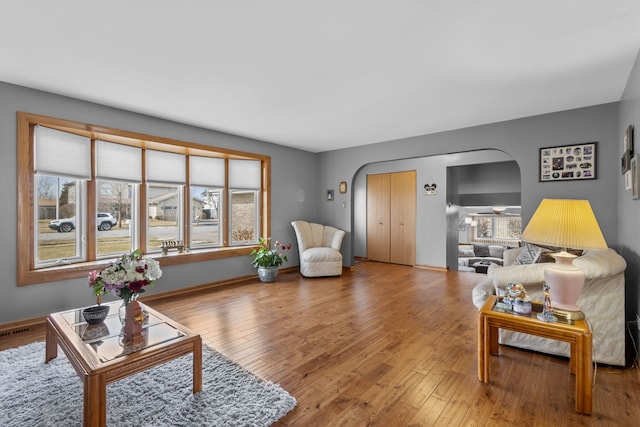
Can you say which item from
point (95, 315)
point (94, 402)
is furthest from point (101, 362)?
point (95, 315)

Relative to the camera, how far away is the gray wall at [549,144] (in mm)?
3422

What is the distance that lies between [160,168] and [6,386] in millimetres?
3001

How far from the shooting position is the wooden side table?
168 centimetres

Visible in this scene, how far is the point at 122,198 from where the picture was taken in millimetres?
4012

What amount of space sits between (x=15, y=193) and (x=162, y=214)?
164cm

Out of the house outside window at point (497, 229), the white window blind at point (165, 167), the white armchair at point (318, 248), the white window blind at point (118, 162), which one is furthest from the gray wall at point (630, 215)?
the house outside window at point (497, 229)

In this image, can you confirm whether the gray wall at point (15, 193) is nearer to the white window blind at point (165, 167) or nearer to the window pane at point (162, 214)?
the white window blind at point (165, 167)

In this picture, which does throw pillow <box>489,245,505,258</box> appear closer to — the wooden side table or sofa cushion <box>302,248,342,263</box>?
sofa cushion <box>302,248,342,263</box>

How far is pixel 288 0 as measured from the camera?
5.77 ft

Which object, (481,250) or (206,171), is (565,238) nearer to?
(206,171)

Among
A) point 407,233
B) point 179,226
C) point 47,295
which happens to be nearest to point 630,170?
point 407,233

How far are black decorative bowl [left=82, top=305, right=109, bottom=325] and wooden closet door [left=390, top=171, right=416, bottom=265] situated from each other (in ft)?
18.4

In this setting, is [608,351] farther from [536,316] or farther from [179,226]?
[179,226]

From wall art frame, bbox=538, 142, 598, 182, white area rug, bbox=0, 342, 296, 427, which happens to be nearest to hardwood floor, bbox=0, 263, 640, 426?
white area rug, bbox=0, 342, 296, 427
